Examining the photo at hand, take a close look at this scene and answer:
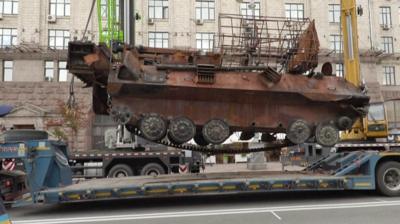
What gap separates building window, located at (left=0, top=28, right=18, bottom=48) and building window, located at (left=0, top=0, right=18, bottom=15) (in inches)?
60.6

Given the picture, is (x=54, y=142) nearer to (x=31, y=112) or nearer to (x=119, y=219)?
(x=119, y=219)

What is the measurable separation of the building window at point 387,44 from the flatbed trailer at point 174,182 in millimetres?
34767

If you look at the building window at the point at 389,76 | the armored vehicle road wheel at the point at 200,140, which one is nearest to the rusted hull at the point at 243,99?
the armored vehicle road wheel at the point at 200,140

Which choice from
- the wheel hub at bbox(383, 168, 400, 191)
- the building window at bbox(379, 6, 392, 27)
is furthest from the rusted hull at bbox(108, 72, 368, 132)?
the building window at bbox(379, 6, 392, 27)

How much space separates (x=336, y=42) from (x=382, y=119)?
24360mm

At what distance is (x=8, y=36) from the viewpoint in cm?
3656

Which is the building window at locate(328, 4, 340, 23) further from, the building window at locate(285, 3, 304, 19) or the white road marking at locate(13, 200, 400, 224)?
the white road marking at locate(13, 200, 400, 224)

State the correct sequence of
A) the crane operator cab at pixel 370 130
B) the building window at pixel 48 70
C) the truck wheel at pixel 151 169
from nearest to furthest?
1. the crane operator cab at pixel 370 130
2. the truck wheel at pixel 151 169
3. the building window at pixel 48 70

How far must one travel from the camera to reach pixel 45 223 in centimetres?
859

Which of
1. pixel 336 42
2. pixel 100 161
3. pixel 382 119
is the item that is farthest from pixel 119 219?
pixel 336 42

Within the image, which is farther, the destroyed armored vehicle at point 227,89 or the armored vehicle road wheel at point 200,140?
the armored vehicle road wheel at point 200,140

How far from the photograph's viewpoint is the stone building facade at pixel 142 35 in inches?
1372

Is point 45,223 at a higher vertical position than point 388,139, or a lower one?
lower

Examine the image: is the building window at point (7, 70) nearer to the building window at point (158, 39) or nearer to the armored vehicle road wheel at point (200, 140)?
the building window at point (158, 39)
